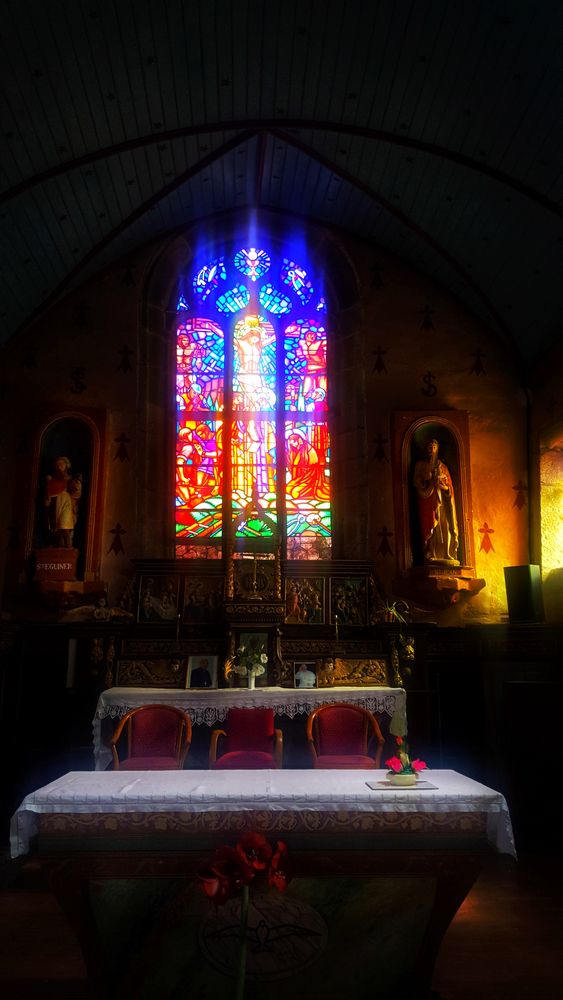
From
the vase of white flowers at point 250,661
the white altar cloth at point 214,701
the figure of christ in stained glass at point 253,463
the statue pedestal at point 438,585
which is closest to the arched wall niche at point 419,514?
the statue pedestal at point 438,585

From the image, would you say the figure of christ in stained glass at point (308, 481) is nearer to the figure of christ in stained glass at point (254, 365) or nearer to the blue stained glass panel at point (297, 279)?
the figure of christ in stained glass at point (254, 365)

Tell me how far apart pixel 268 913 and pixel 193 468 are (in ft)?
21.4

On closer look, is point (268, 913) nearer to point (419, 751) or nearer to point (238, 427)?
point (419, 751)

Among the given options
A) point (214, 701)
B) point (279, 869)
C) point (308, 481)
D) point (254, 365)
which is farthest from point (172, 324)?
point (279, 869)

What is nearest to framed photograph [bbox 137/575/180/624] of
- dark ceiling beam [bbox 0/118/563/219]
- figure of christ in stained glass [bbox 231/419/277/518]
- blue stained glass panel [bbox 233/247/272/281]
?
figure of christ in stained glass [bbox 231/419/277/518]

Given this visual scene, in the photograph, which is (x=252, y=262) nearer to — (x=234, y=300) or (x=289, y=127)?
(x=234, y=300)

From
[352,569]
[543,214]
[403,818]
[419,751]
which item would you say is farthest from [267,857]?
[543,214]

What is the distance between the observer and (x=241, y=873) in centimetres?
294

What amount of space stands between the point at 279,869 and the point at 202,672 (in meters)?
4.61

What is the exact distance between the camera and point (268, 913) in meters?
3.41

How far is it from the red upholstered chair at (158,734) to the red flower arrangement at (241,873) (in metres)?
3.09

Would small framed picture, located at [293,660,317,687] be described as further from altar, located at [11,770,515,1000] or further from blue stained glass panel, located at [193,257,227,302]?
blue stained glass panel, located at [193,257,227,302]

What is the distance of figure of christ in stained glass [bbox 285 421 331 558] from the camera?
30.8ft

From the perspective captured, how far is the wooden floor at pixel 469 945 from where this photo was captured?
146 inches
